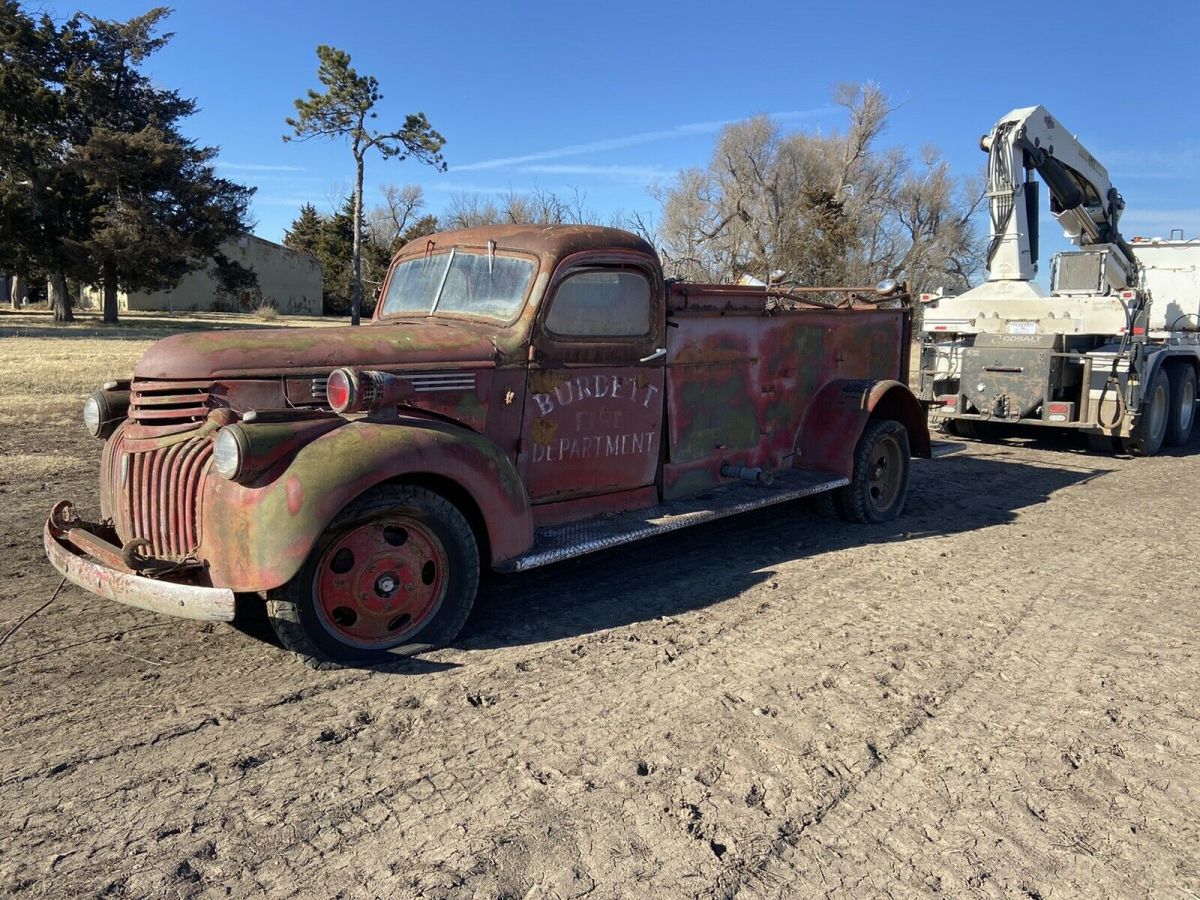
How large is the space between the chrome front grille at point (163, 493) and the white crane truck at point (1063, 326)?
9.35 metres

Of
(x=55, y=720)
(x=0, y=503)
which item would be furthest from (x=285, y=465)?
(x=0, y=503)

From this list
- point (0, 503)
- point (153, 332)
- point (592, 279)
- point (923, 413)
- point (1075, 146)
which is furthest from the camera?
point (153, 332)

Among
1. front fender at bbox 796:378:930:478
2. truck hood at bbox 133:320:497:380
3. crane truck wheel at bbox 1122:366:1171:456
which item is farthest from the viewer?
crane truck wheel at bbox 1122:366:1171:456

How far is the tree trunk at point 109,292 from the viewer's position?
101ft

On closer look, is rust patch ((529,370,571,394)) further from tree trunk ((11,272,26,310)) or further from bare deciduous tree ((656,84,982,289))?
tree trunk ((11,272,26,310))

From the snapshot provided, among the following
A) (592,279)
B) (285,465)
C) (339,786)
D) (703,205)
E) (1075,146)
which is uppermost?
(703,205)

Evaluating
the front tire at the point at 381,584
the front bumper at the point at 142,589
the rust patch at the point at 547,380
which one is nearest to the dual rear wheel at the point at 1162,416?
the rust patch at the point at 547,380

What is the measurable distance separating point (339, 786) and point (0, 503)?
16.4 ft

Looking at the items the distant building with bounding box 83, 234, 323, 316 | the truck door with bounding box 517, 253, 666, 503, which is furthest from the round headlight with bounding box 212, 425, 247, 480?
the distant building with bounding box 83, 234, 323, 316

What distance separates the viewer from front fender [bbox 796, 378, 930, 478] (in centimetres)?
645

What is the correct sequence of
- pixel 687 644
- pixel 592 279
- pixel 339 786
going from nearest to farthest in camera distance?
pixel 339 786 → pixel 687 644 → pixel 592 279

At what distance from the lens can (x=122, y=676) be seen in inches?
145

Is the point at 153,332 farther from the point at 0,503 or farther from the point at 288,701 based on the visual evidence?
the point at 288,701

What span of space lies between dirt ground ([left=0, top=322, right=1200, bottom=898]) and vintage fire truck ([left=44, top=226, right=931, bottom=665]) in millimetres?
410
